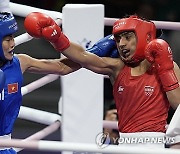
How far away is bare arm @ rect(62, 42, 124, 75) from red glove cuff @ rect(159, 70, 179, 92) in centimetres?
20

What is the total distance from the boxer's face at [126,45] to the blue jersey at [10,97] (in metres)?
0.40

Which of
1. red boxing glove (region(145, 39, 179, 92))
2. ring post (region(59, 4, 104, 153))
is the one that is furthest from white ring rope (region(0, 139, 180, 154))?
ring post (region(59, 4, 104, 153))

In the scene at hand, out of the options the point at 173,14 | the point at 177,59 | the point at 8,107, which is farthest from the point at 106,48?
the point at 173,14

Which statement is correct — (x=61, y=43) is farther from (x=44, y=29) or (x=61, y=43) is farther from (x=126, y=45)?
(x=126, y=45)

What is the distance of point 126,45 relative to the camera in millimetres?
2730

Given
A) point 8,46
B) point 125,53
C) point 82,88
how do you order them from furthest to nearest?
point 82,88, point 125,53, point 8,46

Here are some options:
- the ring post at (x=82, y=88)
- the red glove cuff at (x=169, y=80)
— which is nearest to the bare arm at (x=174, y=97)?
the red glove cuff at (x=169, y=80)

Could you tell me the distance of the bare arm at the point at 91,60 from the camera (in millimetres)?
2752

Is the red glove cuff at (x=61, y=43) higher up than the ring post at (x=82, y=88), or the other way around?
the red glove cuff at (x=61, y=43)

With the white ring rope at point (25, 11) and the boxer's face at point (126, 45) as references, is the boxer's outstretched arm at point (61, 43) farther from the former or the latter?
the white ring rope at point (25, 11)

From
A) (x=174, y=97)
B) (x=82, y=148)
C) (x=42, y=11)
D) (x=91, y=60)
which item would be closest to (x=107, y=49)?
(x=91, y=60)

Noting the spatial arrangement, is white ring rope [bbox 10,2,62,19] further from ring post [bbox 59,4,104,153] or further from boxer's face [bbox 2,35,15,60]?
boxer's face [bbox 2,35,15,60]

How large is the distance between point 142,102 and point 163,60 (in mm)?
197

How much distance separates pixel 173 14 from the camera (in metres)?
5.50
